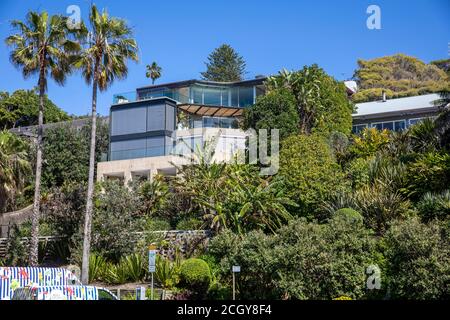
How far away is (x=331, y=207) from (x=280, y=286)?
7664 mm

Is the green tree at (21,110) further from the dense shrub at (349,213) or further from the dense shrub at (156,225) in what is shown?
the dense shrub at (349,213)

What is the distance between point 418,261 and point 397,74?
256 ft

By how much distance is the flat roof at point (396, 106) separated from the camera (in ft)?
148

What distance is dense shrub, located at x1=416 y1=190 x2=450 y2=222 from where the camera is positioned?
927 inches

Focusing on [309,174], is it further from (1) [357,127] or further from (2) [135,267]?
(1) [357,127]

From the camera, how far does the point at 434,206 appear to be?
23.9 metres

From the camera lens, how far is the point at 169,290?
23141 millimetres

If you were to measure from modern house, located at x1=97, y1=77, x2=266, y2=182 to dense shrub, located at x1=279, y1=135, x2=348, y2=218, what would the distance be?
620 cm

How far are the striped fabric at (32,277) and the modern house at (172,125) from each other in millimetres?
18548

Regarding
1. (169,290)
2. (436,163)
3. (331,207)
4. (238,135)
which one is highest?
(238,135)

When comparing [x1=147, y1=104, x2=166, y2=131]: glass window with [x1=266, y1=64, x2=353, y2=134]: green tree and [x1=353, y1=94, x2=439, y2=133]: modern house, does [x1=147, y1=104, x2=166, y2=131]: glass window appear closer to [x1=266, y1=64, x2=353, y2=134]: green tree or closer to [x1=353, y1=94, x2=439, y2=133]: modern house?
[x1=266, y1=64, x2=353, y2=134]: green tree

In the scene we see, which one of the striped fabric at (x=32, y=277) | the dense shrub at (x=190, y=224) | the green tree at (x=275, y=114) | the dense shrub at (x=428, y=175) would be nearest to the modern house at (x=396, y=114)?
the green tree at (x=275, y=114)
